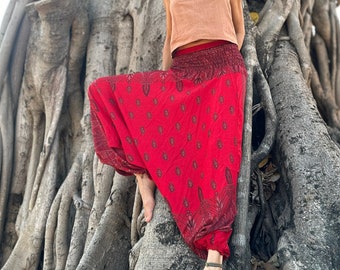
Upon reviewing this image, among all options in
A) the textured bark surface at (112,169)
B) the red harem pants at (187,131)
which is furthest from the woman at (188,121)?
the textured bark surface at (112,169)

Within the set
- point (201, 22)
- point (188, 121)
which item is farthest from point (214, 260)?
point (201, 22)

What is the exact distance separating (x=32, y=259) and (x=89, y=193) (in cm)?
57

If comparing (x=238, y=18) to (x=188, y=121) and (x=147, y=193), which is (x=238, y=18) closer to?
(x=188, y=121)

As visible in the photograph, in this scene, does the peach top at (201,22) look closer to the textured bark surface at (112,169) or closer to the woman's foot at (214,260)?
the textured bark surface at (112,169)

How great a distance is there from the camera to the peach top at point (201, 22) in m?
2.08

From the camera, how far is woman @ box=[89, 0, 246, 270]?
1.79 metres

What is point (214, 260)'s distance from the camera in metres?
1.64

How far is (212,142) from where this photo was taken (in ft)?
6.16

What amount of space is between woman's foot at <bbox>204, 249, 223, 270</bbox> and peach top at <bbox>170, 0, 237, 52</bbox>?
939 mm

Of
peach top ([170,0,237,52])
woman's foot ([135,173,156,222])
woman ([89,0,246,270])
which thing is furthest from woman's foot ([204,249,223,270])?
peach top ([170,0,237,52])

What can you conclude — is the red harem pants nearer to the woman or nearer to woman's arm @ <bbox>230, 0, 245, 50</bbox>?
the woman

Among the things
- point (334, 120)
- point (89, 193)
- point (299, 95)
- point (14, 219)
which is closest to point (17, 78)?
point (14, 219)

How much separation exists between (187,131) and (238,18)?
632mm

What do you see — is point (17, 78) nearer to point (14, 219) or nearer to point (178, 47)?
point (14, 219)
